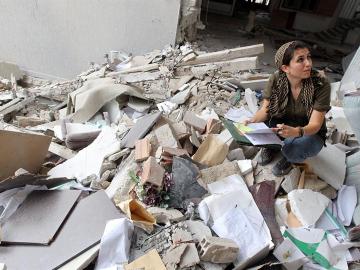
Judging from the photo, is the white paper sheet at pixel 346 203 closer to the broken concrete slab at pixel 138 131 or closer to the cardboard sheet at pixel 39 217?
the broken concrete slab at pixel 138 131

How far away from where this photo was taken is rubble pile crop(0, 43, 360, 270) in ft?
7.67

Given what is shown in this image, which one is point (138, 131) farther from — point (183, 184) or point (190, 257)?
point (190, 257)

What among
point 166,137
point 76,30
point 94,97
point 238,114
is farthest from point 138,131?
point 76,30

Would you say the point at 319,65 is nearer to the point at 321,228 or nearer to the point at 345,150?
the point at 345,150

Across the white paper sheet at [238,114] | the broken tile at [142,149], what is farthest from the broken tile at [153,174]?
the white paper sheet at [238,114]

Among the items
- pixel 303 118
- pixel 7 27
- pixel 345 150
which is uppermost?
pixel 303 118

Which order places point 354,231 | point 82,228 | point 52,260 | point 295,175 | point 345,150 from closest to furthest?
point 52,260
point 82,228
point 354,231
point 295,175
point 345,150

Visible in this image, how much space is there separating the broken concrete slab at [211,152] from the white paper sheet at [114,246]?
4.03 ft

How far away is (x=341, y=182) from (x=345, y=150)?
1.95 ft

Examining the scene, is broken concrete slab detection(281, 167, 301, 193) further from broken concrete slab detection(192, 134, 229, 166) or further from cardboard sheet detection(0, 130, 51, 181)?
cardboard sheet detection(0, 130, 51, 181)

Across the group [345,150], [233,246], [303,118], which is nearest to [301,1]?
[345,150]

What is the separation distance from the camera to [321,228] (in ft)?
9.21

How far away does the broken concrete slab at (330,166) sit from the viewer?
3264 mm

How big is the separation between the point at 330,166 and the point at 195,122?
5.13 ft
